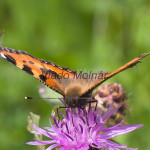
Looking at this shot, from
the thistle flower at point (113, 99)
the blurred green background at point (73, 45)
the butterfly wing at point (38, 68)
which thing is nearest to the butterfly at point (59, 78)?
the butterfly wing at point (38, 68)

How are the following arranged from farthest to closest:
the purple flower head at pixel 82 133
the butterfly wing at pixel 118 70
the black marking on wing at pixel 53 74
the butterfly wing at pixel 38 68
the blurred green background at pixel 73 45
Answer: the blurred green background at pixel 73 45 < the black marking on wing at pixel 53 74 < the butterfly wing at pixel 38 68 < the purple flower head at pixel 82 133 < the butterfly wing at pixel 118 70

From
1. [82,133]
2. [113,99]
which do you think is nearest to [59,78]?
[82,133]

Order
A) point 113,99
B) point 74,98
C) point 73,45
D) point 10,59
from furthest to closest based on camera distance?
point 73,45, point 113,99, point 10,59, point 74,98

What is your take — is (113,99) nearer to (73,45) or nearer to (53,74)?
(53,74)

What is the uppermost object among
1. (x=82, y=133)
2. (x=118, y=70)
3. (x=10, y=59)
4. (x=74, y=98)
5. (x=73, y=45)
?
(x=73, y=45)

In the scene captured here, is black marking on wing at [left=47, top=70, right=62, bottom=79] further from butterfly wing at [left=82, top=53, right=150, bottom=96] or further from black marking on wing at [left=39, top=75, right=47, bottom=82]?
butterfly wing at [left=82, top=53, right=150, bottom=96]

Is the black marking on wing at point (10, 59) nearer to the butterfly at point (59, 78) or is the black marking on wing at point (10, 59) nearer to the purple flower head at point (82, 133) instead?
the butterfly at point (59, 78)

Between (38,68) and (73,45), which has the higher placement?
(73,45)

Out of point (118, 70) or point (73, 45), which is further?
point (73, 45)
